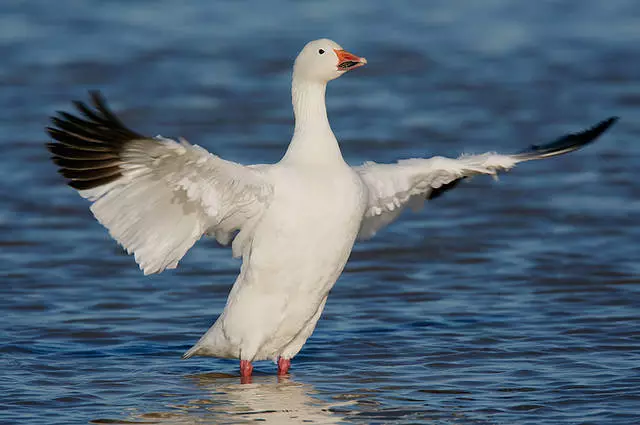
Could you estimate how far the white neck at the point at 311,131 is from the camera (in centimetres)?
930

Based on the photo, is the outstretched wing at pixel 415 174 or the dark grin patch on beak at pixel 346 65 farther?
the outstretched wing at pixel 415 174

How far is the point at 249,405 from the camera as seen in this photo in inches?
363

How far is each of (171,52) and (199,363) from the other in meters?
13.7

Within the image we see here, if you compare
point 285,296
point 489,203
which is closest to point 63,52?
point 489,203

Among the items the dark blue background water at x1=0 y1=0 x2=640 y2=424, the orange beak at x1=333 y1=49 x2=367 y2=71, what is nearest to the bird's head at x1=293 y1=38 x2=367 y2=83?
the orange beak at x1=333 y1=49 x2=367 y2=71

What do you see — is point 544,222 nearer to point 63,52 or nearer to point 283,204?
point 283,204

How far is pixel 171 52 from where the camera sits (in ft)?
77.1

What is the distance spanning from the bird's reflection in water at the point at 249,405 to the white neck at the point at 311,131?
1594 mm

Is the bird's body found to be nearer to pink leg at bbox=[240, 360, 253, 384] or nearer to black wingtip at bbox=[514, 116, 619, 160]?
pink leg at bbox=[240, 360, 253, 384]

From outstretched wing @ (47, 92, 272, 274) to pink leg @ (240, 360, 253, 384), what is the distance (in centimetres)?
84

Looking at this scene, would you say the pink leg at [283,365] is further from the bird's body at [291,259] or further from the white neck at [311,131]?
the white neck at [311,131]

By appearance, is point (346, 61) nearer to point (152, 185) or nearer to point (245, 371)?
point (152, 185)

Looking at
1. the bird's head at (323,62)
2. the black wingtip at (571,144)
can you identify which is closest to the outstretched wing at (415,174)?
the black wingtip at (571,144)

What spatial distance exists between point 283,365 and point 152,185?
1.82m
